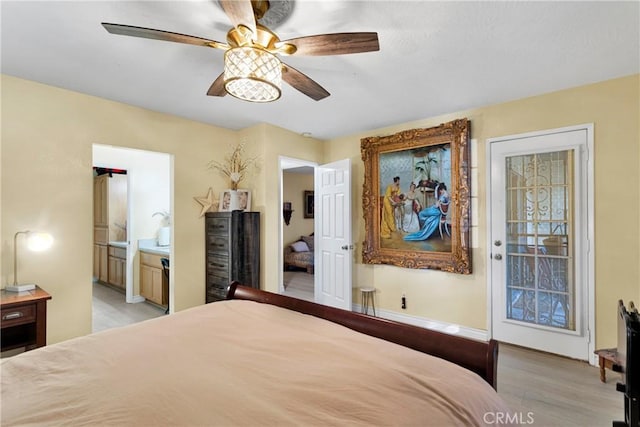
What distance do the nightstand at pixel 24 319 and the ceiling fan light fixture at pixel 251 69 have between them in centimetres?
215

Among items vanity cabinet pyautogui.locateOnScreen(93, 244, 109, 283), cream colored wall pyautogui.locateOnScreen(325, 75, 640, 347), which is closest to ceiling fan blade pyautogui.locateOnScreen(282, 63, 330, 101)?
cream colored wall pyautogui.locateOnScreen(325, 75, 640, 347)

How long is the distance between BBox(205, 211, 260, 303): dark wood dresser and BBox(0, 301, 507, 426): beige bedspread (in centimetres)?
199

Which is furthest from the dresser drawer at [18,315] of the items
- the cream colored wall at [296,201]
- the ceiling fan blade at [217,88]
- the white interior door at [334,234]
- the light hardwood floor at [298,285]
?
the cream colored wall at [296,201]

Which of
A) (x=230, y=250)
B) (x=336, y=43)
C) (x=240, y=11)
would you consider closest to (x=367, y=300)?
(x=230, y=250)

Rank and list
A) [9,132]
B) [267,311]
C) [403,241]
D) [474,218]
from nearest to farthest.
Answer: [267,311] → [9,132] → [474,218] → [403,241]

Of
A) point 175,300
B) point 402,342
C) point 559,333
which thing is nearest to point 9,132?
point 175,300

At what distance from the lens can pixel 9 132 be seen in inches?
96.3

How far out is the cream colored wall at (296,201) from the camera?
24.9 ft

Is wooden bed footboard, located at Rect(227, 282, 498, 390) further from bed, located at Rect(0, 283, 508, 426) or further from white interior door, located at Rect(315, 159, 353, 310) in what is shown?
white interior door, located at Rect(315, 159, 353, 310)

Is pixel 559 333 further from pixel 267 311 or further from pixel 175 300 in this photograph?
pixel 175 300

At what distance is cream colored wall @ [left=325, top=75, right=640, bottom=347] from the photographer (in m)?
2.50

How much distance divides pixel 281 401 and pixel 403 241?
303 centimetres

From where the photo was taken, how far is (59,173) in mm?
2689

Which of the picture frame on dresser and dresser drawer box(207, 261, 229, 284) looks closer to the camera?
dresser drawer box(207, 261, 229, 284)
